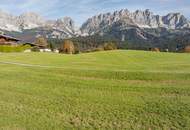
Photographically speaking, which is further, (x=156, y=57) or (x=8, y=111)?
(x=156, y=57)

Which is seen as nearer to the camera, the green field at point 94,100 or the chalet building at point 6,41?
the green field at point 94,100

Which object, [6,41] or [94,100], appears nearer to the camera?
[94,100]

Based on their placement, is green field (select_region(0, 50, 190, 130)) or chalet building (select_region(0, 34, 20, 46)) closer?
green field (select_region(0, 50, 190, 130))

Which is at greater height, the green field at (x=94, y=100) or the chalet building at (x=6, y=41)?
the chalet building at (x=6, y=41)

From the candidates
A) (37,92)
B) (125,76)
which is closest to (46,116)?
(37,92)

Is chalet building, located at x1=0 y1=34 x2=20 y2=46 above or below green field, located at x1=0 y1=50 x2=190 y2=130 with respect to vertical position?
above

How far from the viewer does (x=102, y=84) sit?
92.6ft

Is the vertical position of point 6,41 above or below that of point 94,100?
above

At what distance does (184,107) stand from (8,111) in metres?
10.7

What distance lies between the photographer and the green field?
19.0m

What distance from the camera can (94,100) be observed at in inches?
917

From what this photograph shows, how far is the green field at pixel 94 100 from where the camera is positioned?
1898 centimetres

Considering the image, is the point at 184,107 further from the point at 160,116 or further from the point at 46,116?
the point at 46,116

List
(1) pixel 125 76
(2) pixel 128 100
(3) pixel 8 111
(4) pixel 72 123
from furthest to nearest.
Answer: (1) pixel 125 76, (2) pixel 128 100, (3) pixel 8 111, (4) pixel 72 123
